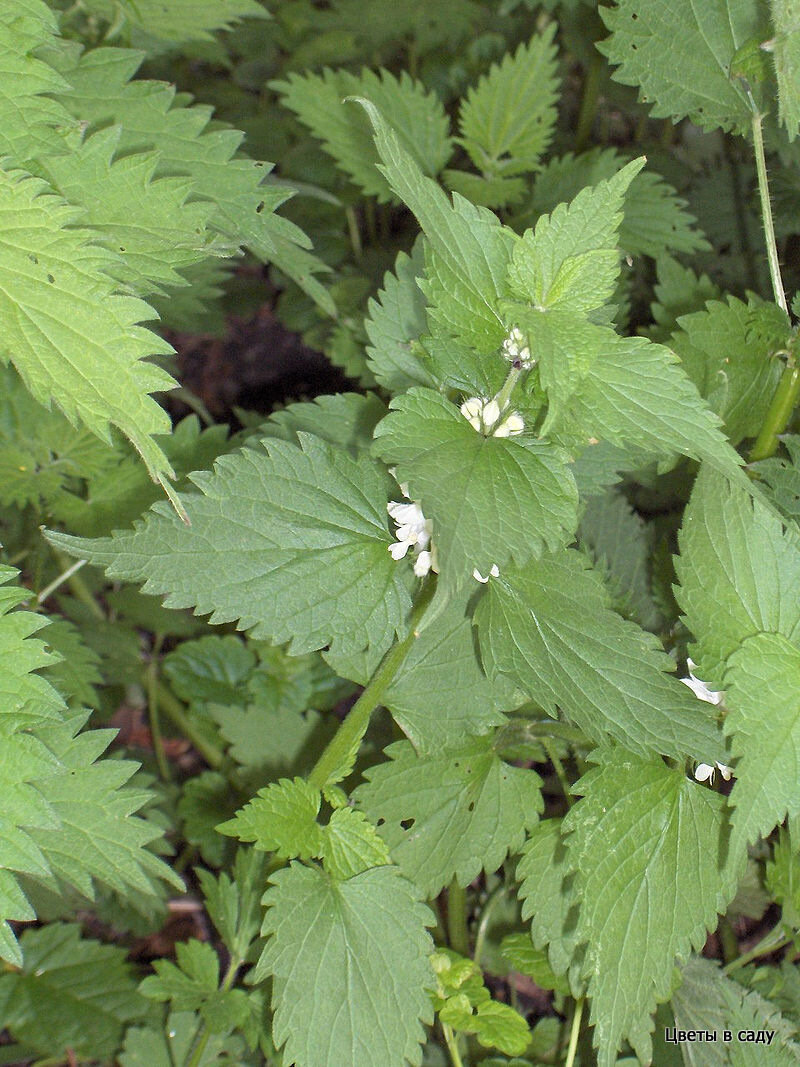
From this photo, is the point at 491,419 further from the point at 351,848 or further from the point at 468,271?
the point at 351,848

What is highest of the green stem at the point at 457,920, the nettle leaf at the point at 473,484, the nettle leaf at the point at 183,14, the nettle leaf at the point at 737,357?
the nettle leaf at the point at 183,14

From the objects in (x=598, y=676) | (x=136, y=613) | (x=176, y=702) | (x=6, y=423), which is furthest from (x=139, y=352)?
(x=176, y=702)

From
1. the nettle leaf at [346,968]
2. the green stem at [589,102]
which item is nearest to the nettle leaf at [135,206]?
the nettle leaf at [346,968]

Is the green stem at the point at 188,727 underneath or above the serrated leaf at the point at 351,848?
underneath

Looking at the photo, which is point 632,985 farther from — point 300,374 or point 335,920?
point 300,374

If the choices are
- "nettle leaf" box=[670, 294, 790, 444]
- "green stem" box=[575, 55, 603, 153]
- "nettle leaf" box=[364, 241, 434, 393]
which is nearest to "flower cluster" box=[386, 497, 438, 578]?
"nettle leaf" box=[364, 241, 434, 393]

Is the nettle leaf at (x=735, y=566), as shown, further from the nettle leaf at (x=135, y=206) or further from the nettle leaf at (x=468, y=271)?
the nettle leaf at (x=135, y=206)
